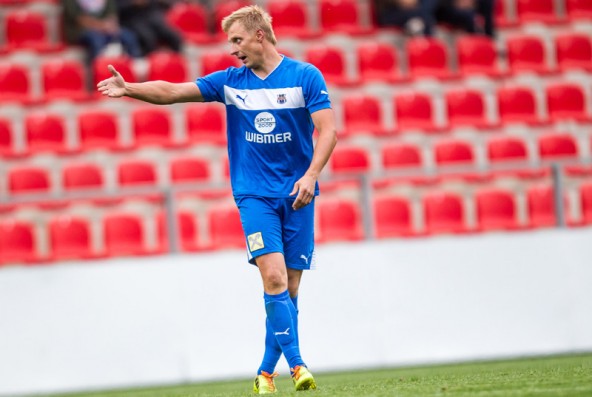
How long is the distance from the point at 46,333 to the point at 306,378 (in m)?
3.66

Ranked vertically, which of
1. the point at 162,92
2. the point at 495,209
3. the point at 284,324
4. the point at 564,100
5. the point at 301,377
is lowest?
the point at 301,377

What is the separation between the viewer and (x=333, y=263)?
353 inches

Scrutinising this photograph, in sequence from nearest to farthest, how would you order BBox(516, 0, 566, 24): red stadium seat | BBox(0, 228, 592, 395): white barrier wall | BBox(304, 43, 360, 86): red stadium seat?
BBox(0, 228, 592, 395): white barrier wall < BBox(304, 43, 360, 86): red stadium seat < BBox(516, 0, 566, 24): red stadium seat

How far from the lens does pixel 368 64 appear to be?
1258 cm

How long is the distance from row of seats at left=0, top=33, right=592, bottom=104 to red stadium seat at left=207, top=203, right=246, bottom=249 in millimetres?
2496

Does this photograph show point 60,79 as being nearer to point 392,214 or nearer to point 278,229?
point 392,214

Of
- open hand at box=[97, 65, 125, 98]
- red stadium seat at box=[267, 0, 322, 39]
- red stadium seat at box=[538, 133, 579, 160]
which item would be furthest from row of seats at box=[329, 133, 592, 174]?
open hand at box=[97, 65, 125, 98]

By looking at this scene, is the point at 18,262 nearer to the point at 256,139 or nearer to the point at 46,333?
the point at 46,333

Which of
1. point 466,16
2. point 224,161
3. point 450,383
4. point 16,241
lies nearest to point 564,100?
point 466,16

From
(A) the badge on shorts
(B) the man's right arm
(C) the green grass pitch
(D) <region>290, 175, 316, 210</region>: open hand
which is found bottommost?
(C) the green grass pitch

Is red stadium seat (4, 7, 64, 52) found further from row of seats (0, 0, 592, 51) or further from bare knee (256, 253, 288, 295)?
bare knee (256, 253, 288, 295)

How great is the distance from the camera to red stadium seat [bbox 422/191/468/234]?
10.6 m

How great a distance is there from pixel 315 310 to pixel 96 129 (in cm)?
370

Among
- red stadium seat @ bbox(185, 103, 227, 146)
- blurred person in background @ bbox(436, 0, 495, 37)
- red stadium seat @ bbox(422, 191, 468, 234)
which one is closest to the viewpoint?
red stadium seat @ bbox(422, 191, 468, 234)
